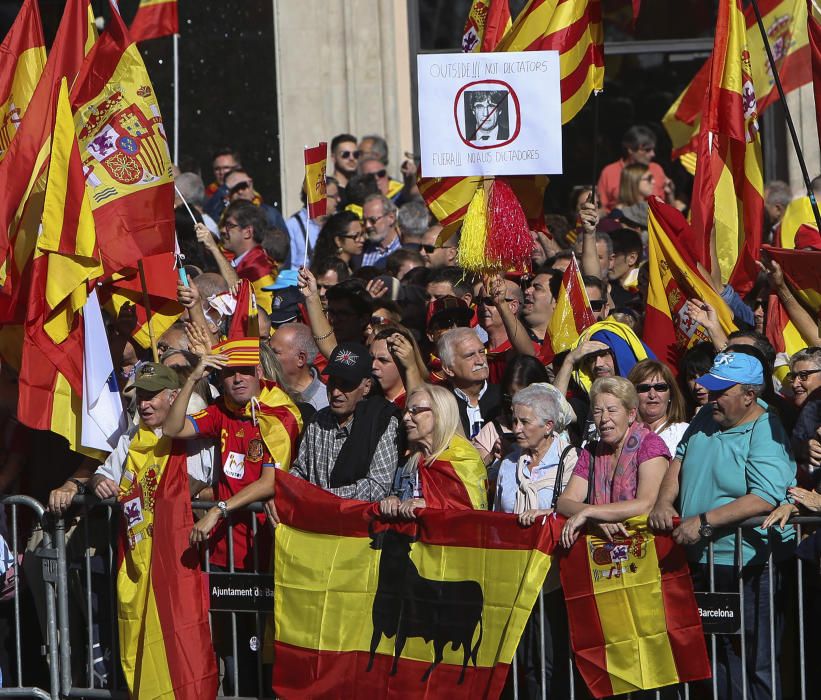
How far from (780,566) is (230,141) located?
8.80m

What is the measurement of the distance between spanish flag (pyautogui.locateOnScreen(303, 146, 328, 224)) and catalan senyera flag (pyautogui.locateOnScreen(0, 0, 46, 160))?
162cm

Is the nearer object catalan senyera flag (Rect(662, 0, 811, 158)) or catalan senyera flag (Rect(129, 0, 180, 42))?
catalan senyera flag (Rect(662, 0, 811, 158))

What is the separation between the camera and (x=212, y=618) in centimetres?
763

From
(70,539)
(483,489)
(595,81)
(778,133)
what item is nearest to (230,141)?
(778,133)

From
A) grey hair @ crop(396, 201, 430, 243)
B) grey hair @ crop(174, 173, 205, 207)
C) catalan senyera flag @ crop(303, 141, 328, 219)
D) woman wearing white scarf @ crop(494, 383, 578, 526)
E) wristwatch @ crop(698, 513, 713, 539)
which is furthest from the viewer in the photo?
grey hair @ crop(174, 173, 205, 207)

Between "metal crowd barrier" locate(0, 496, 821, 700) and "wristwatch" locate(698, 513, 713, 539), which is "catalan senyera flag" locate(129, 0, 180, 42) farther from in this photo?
"wristwatch" locate(698, 513, 713, 539)

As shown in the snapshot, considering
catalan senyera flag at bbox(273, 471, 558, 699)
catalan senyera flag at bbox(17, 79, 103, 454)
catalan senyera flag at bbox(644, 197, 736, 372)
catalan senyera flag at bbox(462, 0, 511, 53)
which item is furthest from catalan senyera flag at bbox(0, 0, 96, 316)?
catalan senyera flag at bbox(644, 197, 736, 372)

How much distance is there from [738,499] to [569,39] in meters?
3.28

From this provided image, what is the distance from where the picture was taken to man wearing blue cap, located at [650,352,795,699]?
6730mm

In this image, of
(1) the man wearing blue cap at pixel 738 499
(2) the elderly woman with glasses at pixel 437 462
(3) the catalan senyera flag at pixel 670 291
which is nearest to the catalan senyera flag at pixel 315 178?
(3) the catalan senyera flag at pixel 670 291

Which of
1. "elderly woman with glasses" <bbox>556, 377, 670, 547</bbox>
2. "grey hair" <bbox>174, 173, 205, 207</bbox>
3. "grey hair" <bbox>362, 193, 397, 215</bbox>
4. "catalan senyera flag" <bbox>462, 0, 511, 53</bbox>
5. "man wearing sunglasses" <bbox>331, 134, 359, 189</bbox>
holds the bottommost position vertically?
"elderly woman with glasses" <bbox>556, 377, 670, 547</bbox>

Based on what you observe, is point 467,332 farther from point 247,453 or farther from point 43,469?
point 43,469

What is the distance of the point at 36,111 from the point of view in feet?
27.2

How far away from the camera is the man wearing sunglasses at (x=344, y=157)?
13094 millimetres
